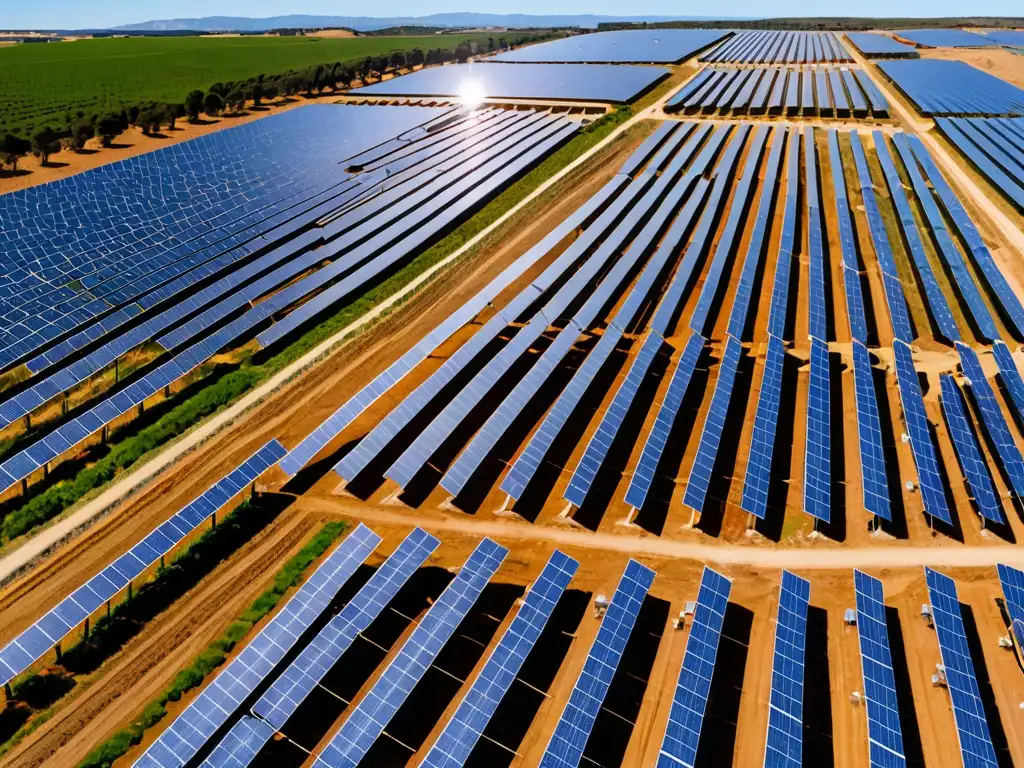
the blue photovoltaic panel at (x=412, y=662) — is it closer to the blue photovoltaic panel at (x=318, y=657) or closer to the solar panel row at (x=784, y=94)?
the blue photovoltaic panel at (x=318, y=657)

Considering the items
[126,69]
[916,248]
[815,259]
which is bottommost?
[916,248]

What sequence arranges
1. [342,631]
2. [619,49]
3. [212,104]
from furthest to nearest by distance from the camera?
[619,49]
[212,104]
[342,631]

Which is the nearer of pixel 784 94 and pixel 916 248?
pixel 916 248

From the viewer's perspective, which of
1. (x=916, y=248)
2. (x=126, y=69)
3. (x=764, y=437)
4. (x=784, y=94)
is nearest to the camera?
(x=764, y=437)

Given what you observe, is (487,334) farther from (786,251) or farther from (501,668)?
(786,251)

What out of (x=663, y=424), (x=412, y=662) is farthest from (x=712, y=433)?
(x=412, y=662)

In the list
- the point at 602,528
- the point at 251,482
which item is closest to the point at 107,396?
the point at 251,482

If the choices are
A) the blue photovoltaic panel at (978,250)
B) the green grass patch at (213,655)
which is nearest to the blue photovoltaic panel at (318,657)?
the green grass patch at (213,655)
